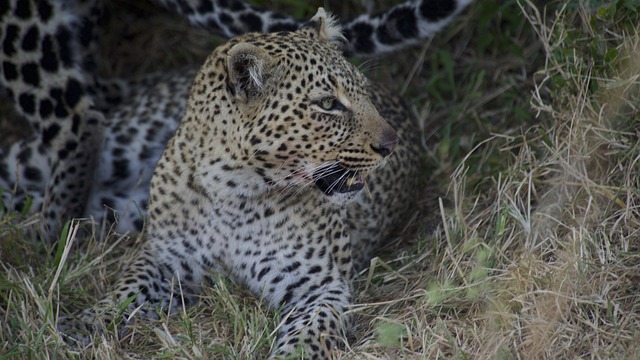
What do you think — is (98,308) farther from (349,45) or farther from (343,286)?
(349,45)

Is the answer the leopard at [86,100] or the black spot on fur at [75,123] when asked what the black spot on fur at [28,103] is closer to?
the leopard at [86,100]

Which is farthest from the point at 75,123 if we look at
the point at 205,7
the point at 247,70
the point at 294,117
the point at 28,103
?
the point at 294,117

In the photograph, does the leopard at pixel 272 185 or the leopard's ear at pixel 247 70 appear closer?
the leopard's ear at pixel 247 70

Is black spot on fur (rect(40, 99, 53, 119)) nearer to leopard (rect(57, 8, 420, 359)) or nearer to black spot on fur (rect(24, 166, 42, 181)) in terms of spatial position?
black spot on fur (rect(24, 166, 42, 181))

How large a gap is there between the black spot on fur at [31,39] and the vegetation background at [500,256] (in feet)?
4.07

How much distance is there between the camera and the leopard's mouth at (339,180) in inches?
235

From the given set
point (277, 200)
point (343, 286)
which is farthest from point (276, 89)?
point (343, 286)

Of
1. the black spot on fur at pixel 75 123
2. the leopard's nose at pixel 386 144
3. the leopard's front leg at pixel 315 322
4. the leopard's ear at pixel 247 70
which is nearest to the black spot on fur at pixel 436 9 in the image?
Answer: the leopard's nose at pixel 386 144

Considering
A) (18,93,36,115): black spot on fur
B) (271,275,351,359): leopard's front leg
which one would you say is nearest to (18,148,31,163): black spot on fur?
(18,93,36,115): black spot on fur

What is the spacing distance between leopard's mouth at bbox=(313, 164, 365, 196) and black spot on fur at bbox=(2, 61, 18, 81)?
270 cm

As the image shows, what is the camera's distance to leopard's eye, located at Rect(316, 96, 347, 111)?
5.89m

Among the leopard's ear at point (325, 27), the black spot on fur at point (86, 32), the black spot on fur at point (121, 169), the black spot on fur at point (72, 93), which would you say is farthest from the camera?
the black spot on fur at point (121, 169)

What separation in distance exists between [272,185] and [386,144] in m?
0.73

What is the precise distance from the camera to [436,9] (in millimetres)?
7016
